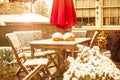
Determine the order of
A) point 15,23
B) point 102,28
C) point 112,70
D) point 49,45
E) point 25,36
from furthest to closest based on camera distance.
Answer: point 15,23
point 102,28
point 25,36
point 49,45
point 112,70

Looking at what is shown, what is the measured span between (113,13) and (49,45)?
6.01 metres

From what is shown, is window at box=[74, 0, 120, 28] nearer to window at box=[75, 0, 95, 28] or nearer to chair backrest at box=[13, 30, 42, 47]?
window at box=[75, 0, 95, 28]

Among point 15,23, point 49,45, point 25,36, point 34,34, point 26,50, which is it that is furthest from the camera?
point 15,23

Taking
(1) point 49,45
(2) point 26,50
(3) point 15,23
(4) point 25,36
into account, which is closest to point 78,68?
(1) point 49,45

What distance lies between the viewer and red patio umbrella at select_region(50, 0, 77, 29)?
6.67m

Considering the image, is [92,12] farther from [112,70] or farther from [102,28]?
[112,70]

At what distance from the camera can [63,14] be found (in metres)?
6.71

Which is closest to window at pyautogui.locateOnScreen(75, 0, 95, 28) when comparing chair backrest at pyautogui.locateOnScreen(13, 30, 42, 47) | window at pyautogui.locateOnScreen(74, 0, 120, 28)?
window at pyautogui.locateOnScreen(74, 0, 120, 28)

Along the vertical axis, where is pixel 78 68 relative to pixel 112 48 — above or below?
above

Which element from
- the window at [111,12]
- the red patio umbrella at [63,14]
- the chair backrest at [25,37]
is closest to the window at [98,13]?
the window at [111,12]

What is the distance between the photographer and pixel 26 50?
683cm

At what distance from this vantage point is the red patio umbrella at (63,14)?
6.67m

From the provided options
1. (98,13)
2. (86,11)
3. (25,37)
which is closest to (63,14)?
(25,37)

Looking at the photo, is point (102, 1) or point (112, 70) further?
point (102, 1)
